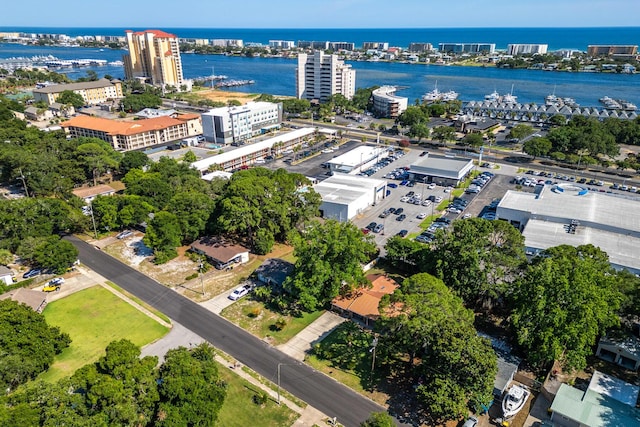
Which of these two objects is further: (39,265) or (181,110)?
(181,110)

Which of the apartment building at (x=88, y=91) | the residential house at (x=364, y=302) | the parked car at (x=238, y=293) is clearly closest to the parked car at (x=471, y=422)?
the residential house at (x=364, y=302)

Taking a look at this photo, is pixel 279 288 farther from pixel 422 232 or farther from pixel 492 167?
pixel 492 167

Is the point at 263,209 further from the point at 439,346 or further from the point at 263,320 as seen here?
the point at 439,346

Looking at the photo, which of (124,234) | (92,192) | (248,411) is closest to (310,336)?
(248,411)

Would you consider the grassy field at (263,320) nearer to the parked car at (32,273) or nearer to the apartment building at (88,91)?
the parked car at (32,273)

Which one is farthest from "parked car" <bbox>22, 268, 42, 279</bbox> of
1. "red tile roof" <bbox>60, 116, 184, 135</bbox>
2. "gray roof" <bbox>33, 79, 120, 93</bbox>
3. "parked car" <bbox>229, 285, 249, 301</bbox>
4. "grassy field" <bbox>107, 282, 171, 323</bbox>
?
"gray roof" <bbox>33, 79, 120, 93</bbox>

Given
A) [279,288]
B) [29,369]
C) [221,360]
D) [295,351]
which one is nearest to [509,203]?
[279,288]
